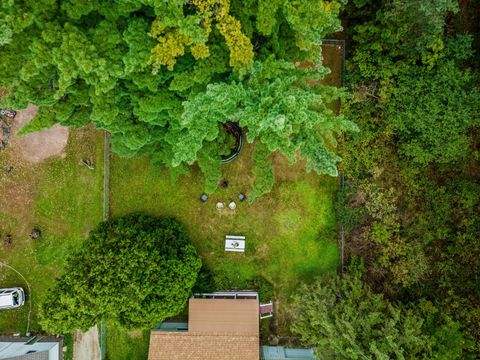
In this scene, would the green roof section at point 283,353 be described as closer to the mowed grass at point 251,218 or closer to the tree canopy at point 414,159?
the mowed grass at point 251,218

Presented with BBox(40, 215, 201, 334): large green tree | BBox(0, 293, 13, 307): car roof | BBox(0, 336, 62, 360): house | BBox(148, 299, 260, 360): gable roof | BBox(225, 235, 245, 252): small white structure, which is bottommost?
BBox(0, 336, 62, 360): house

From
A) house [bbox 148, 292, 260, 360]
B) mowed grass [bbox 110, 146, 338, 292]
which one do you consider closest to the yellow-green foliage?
mowed grass [bbox 110, 146, 338, 292]

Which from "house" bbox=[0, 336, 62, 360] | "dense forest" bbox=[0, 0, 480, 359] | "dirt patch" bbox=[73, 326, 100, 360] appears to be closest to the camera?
"dense forest" bbox=[0, 0, 480, 359]

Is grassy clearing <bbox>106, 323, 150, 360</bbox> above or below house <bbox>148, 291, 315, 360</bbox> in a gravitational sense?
below

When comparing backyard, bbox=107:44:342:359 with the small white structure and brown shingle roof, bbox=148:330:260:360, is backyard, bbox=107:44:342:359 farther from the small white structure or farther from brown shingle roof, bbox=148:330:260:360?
brown shingle roof, bbox=148:330:260:360

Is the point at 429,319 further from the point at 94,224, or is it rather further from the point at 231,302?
the point at 94,224

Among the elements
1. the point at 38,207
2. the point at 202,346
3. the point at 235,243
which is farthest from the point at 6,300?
the point at 235,243

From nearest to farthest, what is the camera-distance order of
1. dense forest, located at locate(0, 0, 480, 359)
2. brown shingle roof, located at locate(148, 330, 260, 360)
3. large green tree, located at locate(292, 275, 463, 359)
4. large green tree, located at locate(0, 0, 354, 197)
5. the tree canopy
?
large green tree, located at locate(0, 0, 354, 197)
dense forest, located at locate(0, 0, 480, 359)
large green tree, located at locate(292, 275, 463, 359)
the tree canopy
brown shingle roof, located at locate(148, 330, 260, 360)
